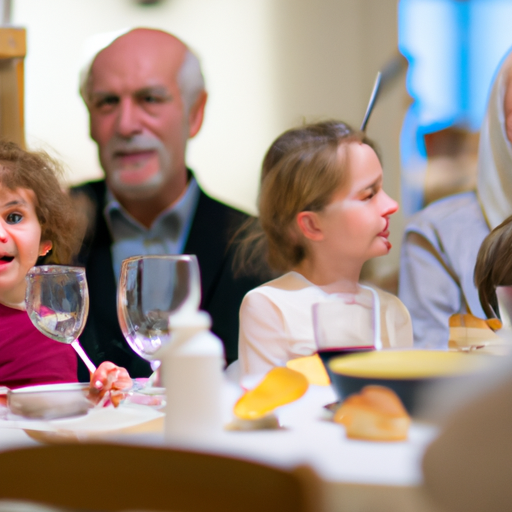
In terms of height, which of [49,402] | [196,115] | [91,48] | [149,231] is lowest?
[49,402]

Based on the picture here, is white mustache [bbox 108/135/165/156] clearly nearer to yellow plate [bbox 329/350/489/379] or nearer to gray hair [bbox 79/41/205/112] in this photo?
gray hair [bbox 79/41/205/112]

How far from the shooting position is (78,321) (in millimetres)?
793

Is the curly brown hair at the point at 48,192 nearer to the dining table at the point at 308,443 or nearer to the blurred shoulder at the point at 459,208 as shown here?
the dining table at the point at 308,443

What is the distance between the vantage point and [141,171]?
3.87 ft

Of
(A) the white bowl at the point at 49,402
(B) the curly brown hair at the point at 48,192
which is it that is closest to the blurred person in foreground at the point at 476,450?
(A) the white bowl at the point at 49,402

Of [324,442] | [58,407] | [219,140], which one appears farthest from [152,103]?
[324,442]

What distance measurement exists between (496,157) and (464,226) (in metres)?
0.13

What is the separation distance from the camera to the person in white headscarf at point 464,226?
1.05 m

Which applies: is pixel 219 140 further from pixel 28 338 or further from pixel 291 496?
pixel 291 496

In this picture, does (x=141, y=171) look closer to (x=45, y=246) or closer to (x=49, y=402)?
(x=45, y=246)

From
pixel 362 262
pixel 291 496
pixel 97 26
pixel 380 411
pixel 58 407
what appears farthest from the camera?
pixel 97 26

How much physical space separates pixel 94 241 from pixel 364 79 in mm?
602

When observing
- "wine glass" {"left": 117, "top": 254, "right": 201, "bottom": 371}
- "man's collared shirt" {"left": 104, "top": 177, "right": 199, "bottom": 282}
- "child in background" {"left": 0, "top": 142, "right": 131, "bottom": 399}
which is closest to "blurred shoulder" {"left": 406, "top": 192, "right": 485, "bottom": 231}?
"man's collared shirt" {"left": 104, "top": 177, "right": 199, "bottom": 282}

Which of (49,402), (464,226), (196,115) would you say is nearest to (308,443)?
(49,402)
